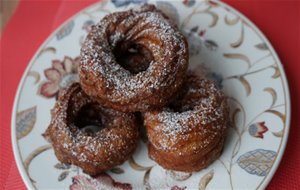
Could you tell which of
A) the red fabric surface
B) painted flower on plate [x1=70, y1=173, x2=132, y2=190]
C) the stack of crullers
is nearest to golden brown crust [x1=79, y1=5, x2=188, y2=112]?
the stack of crullers

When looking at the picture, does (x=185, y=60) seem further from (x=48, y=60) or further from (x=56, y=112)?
(x=48, y=60)

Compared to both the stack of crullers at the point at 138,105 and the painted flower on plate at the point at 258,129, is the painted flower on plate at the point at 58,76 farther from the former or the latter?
the painted flower on plate at the point at 258,129

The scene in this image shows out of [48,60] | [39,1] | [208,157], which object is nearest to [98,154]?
[208,157]

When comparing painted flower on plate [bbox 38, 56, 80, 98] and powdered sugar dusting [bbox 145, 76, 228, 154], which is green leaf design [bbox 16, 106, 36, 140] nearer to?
painted flower on plate [bbox 38, 56, 80, 98]

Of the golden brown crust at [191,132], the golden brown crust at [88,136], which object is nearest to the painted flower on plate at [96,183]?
the golden brown crust at [88,136]

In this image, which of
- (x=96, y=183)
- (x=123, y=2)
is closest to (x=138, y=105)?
(x=96, y=183)

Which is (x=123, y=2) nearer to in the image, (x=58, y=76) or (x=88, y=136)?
(x=58, y=76)
